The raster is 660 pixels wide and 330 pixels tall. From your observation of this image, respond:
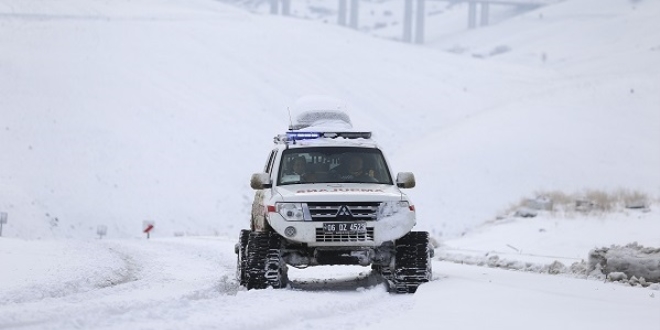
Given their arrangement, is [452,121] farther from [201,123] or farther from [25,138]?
[25,138]

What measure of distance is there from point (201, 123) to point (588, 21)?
250 ft

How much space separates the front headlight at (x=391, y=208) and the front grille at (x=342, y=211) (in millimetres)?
97

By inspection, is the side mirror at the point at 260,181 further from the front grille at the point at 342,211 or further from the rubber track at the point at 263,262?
the front grille at the point at 342,211

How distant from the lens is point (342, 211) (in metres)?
14.1

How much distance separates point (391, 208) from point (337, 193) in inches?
29.0

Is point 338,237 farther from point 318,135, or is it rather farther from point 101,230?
point 101,230

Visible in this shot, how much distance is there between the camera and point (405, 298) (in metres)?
13.1

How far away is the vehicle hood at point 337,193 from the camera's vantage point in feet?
46.4

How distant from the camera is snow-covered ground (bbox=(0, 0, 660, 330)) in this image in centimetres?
1214

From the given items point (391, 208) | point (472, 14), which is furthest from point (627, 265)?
point (472, 14)

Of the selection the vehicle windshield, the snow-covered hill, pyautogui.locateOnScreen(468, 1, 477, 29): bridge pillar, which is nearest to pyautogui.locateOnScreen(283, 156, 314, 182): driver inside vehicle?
the vehicle windshield

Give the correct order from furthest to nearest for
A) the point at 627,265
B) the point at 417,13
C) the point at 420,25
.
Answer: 1. the point at 417,13
2. the point at 420,25
3. the point at 627,265

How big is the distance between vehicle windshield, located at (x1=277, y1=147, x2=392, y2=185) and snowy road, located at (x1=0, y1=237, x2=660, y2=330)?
1.48 meters

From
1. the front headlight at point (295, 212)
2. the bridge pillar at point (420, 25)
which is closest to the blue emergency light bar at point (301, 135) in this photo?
the front headlight at point (295, 212)
